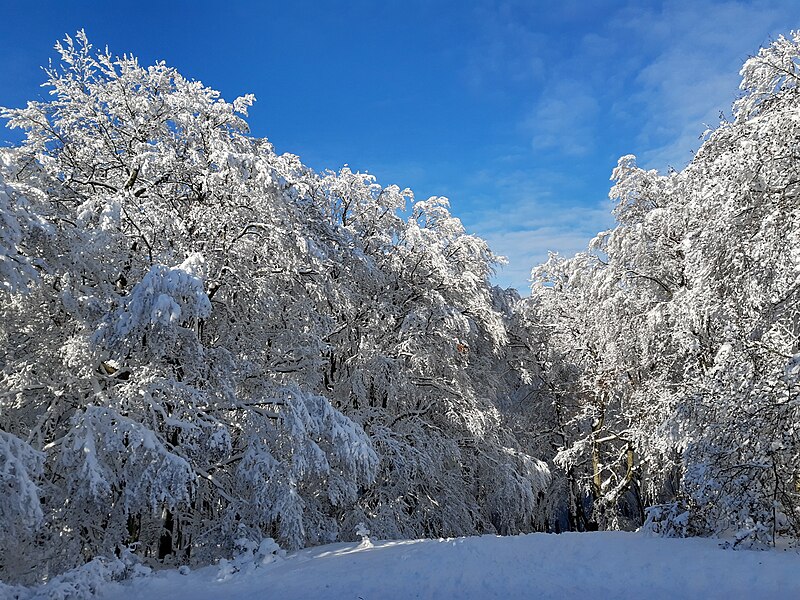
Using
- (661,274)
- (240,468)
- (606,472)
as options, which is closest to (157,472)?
(240,468)

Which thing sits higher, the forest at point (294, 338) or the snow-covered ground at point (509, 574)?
the forest at point (294, 338)

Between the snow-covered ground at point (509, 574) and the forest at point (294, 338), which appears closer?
the snow-covered ground at point (509, 574)

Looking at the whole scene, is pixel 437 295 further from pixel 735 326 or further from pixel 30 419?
pixel 30 419

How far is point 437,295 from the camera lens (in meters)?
14.6

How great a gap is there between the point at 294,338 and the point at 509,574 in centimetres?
623

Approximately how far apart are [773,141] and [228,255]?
9480mm

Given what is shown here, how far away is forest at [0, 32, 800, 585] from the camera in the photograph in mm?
7766

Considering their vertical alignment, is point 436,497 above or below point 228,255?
below

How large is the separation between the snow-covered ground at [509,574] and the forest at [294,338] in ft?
2.55

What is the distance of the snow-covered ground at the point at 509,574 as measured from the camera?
6.59 m

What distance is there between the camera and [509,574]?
24.7 ft

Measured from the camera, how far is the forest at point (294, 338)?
25.5 feet

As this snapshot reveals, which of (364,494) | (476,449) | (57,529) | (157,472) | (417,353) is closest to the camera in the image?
(157,472)

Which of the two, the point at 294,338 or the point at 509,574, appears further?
the point at 294,338
